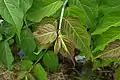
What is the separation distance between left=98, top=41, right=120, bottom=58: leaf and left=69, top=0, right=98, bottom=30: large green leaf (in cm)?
21

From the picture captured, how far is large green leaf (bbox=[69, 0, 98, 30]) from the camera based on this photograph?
977 millimetres

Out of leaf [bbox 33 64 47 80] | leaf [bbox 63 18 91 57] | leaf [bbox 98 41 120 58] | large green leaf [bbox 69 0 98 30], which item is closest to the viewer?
leaf [bbox 98 41 120 58]

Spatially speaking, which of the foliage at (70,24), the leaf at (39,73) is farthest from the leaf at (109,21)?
the leaf at (39,73)

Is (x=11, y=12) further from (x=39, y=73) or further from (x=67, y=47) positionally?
(x=39, y=73)

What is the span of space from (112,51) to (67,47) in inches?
4.7

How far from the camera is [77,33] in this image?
2.79 feet

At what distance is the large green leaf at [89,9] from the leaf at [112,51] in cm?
21

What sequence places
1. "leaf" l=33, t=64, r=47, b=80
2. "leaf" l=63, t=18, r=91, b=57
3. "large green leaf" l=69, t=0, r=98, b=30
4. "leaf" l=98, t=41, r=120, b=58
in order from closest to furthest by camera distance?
"leaf" l=98, t=41, r=120, b=58 < "leaf" l=63, t=18, r=91, b=57 < "large green leaf" l=69, t=0, r=98, b=30 < "leaf" l=33, t=64, r=47, b=80

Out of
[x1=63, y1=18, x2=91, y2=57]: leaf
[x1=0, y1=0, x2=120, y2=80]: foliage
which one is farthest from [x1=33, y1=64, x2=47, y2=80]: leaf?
[x1=63, y1=18, x2=91, y2=57]: leaf

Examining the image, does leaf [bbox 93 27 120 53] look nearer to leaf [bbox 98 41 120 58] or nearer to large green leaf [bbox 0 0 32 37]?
leaf [bbox 98 41 120 58]

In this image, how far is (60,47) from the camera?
0.81 m

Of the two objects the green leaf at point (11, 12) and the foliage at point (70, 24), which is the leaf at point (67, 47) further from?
the green leaf at point (11, 12)

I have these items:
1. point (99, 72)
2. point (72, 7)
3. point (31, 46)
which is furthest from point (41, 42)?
point (99, 72)

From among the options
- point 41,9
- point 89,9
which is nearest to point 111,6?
point 89,9
